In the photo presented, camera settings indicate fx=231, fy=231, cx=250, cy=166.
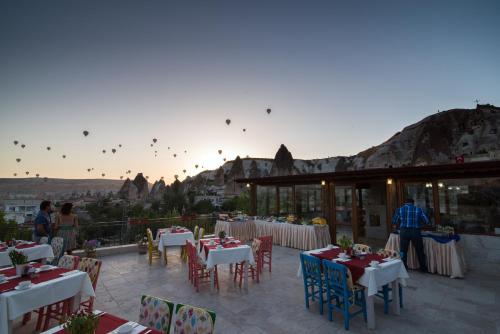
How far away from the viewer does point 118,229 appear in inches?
367

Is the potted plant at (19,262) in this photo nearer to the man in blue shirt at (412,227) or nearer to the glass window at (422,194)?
the man in blue shirt at (412,227)

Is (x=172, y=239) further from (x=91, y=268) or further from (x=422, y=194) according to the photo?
(x=422, y=194)

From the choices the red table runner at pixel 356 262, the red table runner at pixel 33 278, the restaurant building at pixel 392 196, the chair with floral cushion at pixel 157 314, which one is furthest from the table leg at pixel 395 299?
the red table runner at pixel 33 278

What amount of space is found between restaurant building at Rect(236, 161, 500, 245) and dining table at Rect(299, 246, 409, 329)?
12.2ft

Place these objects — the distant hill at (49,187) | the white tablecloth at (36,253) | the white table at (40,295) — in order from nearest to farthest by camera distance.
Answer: the white table at (40,295) < the white tablecloth at (36,253) < the distant hill at (49,187)

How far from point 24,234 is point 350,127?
1832cm

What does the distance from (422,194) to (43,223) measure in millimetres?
10684

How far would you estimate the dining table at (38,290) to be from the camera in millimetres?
2486

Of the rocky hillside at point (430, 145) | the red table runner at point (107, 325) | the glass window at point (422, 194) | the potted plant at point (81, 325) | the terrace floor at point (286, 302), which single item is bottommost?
the terrace floor at point (286, 302)

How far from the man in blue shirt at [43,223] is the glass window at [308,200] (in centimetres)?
891

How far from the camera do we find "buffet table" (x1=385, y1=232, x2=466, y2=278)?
541 cm

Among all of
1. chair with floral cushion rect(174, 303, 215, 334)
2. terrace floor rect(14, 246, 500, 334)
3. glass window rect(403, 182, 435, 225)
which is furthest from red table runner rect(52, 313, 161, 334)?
glass window rect(403, 182, 435, 225)

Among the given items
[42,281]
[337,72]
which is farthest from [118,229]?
[337,72]

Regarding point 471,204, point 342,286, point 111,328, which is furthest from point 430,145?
point 111,328
